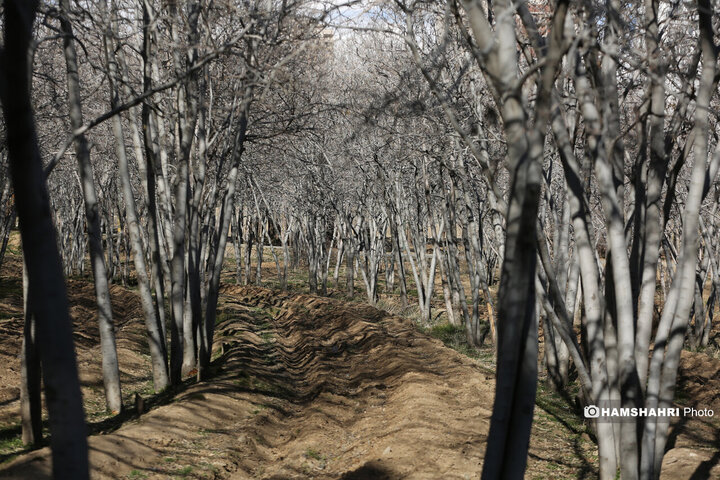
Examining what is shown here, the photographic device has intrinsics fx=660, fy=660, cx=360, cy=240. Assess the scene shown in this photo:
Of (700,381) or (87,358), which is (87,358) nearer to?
(87,358)

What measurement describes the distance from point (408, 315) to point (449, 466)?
14.6m

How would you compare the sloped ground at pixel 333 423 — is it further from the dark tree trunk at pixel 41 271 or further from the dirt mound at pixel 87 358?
the dark tree trunk at pixel 41 271

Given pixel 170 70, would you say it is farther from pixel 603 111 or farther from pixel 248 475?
pixel 603 111

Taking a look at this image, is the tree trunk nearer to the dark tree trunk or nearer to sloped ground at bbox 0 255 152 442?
sloped ground at bbox 0 255 152 442

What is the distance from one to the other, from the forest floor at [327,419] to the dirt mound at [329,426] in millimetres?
22

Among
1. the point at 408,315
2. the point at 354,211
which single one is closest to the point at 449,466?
the point at 408,315

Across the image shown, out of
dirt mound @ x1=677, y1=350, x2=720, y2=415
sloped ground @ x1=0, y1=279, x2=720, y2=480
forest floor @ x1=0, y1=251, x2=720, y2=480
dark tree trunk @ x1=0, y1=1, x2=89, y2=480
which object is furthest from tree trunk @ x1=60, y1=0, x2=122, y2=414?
dirt mound @ x1=677, y1=350, x2=720, y2=415

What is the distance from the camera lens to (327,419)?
28.3 ft

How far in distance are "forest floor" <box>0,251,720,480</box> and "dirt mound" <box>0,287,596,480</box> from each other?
0.07 ft

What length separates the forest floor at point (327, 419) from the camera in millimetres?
6598

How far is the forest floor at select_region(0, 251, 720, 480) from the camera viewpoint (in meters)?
6.60

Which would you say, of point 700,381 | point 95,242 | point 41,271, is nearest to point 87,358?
point 95,242

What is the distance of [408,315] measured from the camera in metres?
21.1

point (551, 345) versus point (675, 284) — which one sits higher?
point (675, 284)
